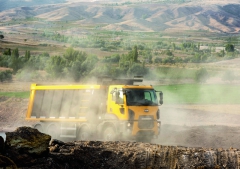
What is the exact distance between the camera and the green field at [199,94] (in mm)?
Answer: 64125

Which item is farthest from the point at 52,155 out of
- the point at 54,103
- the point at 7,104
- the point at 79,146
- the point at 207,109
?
the point at 7,104

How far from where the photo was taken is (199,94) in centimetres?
7169

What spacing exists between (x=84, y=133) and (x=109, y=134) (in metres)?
2.53

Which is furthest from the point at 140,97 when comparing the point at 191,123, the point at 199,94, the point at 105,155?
the point at 199,94

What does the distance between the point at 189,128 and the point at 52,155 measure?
22606 mm

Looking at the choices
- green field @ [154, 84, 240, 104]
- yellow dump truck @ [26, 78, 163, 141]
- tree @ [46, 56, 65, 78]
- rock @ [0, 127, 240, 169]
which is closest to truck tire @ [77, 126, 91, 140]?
yellow dump truck @ [26, 78, 163, 141]

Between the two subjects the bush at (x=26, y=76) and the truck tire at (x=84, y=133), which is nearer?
the truck tire at (x=84, y=133)

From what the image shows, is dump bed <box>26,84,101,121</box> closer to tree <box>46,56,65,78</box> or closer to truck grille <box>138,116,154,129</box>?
truck grille <box>138,116,154,129</box>

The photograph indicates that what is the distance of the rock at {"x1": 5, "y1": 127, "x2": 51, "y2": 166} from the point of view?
1680cm

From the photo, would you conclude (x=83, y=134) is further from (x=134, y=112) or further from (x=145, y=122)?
(x=145, y=122)

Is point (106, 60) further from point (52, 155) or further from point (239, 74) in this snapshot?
point (52, 155)

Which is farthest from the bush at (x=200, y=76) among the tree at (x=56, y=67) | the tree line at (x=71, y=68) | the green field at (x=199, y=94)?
the tree at (x=56, y=67)

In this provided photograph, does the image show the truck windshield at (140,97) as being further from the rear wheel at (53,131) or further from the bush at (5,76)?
the bush at (5,76)

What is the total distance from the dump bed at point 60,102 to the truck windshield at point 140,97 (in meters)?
2.59
